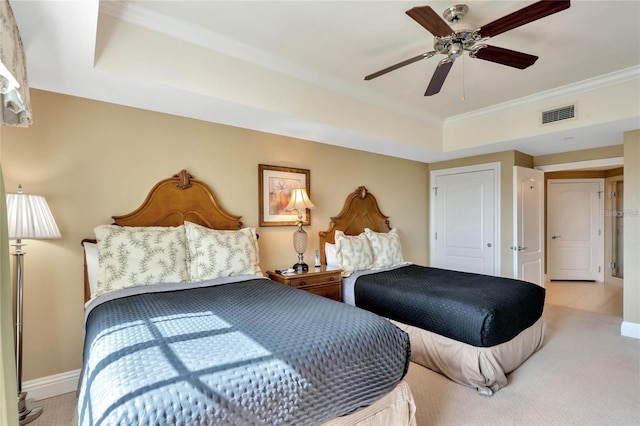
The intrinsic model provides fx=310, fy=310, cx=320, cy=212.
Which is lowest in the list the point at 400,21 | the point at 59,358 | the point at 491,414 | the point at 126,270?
the point at 491,414

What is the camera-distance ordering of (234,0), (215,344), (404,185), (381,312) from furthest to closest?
(404,185) < (381,312) < (234,0) < (215,344)

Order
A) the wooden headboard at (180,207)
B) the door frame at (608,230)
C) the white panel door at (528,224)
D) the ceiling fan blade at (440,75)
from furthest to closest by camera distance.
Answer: the door frame at (608,230)
the white panel door at (528,224)
the wooden headboard at (180,207)
the ceiling fan blade at (440,75)

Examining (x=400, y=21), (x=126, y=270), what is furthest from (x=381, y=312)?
(x=400, y=21)

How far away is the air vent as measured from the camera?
3.20 meters

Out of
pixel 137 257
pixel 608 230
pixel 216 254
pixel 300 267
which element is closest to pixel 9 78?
pixel 137 257

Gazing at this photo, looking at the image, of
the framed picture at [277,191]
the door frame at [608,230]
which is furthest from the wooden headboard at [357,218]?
the door frame at [608,230]

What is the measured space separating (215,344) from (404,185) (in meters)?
4.04

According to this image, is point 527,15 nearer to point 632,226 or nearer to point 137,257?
point 137,257

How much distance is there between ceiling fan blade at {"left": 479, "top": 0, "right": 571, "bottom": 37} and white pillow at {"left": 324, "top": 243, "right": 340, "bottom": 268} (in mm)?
2452

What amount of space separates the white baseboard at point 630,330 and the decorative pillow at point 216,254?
12.8 ft

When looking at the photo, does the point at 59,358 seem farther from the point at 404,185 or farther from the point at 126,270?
the point at 404,185

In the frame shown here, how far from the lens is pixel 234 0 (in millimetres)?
1972

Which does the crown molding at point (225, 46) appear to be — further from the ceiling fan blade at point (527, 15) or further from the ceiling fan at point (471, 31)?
the ceiling fan blade at point (527, 15)

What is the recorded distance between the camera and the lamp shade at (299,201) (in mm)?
3371
